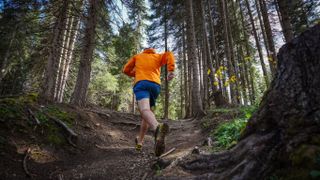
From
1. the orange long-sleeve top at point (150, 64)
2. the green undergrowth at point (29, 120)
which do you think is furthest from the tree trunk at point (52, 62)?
the orange long-sleeve top at point (150, 64)

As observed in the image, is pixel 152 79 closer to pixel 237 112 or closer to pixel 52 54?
pixel 237 112

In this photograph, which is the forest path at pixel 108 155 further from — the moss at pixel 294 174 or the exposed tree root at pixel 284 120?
the moss at pixel 294 174

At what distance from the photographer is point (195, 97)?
1069 cm

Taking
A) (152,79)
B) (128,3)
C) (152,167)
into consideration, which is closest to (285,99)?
(152,167)

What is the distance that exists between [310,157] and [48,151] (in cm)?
457

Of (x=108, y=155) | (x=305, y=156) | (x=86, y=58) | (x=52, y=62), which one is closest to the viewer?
(x=305, y=156)

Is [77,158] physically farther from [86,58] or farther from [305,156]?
[86,58]

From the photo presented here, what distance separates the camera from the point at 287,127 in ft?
7.07

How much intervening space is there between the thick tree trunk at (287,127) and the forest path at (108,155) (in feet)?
3.43

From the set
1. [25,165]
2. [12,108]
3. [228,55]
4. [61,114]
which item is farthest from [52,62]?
[228,55]

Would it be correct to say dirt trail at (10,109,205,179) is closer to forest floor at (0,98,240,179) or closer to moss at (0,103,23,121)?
forest floor at (0,98,240,179)

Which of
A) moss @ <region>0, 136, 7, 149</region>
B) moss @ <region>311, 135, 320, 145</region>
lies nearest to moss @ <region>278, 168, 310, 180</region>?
moss @ <region>311, 135, 320, 145</region>

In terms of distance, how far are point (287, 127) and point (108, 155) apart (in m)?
4.16

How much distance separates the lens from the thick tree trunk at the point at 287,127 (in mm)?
1950
